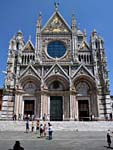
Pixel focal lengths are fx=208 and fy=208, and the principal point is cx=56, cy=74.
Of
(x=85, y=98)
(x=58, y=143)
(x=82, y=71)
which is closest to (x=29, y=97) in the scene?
(x=85, y=98)

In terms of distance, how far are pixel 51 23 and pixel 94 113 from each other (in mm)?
14996

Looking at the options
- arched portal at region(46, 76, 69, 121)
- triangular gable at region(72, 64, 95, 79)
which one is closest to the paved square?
arched portal at region(46, 76, 69, 121)

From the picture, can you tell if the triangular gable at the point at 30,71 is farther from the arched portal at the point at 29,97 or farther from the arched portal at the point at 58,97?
the arched portal at the point at 58,97

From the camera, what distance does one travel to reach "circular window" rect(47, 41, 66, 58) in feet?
96.8

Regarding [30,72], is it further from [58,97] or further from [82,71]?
[82,71]

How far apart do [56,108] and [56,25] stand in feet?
41.6

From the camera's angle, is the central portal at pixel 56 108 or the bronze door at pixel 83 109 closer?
the central portal at pixel 56 108

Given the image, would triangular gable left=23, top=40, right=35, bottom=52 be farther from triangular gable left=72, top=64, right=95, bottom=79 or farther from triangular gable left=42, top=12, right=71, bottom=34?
triangular gable left=72, top=64, right=95, bottom=79

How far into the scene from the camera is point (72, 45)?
29.5m

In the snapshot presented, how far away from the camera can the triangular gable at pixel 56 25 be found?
30.9 meters

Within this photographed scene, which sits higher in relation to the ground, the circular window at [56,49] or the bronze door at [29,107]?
the circular window at [56,49]

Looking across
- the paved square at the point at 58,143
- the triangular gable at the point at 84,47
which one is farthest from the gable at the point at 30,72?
the paved square at the point at 58,143

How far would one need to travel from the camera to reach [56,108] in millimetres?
26719

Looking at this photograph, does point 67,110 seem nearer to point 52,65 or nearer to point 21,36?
point 52,65
